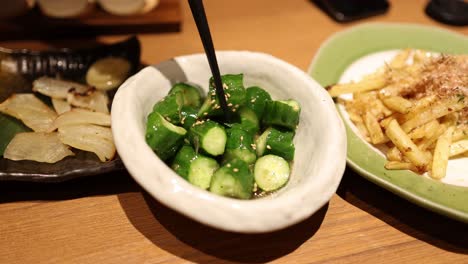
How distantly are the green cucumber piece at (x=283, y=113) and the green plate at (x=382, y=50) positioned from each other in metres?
0.31

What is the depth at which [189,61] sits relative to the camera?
2.01 m

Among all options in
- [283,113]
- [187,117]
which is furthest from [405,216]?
[187,117]

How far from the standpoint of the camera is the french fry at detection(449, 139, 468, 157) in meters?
1.94

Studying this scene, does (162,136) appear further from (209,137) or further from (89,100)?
(89,100)

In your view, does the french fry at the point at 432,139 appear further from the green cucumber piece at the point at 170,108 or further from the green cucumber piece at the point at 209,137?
the green cucumber piece at the point at 170,108

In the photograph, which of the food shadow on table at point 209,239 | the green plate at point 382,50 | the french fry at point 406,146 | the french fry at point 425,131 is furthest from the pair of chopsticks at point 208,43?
the french fry at point 425,131

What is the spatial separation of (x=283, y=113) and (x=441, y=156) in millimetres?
747

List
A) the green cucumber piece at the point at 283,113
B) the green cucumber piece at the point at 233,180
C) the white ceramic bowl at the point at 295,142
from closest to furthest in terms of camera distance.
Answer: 1. the white ceramic bowl at the point at 295,142
2. the green cucumber piece at the point at 233,180
3. the green cucumber piece at the point at 283,113

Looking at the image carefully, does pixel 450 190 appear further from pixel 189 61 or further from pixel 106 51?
pixel 106 51

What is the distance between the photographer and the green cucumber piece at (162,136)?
63.4 inches

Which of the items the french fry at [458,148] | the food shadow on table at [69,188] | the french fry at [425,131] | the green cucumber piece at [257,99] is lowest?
the food shadow on table at [69,188]

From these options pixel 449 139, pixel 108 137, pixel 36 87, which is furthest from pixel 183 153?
pixel 449 139

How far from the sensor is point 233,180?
156cm

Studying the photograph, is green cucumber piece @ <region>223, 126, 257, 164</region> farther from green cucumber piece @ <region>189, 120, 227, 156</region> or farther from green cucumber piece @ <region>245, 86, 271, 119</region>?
green cucumber piece @ <region>245, 86, 271, 119</region>
